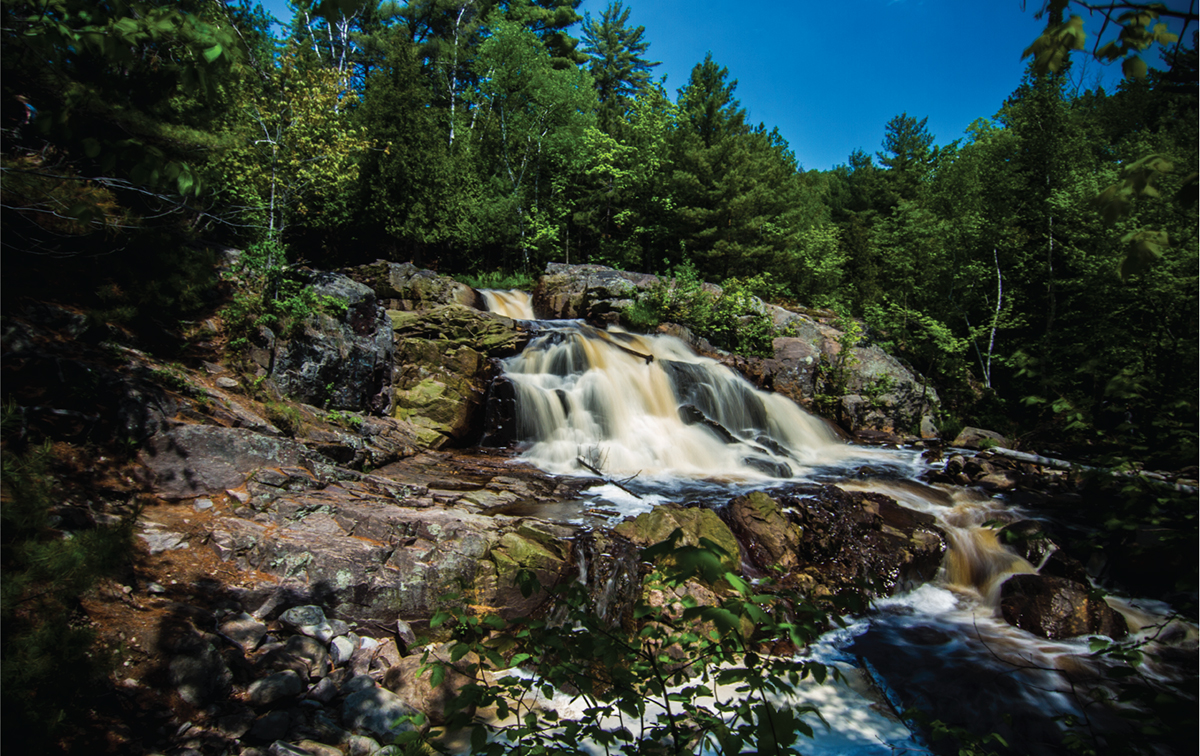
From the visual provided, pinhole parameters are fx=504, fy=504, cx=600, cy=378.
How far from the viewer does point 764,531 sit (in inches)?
246

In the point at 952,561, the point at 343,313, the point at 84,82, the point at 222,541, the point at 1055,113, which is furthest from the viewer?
the point at 1055,113

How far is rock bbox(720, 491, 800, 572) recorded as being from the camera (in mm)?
6031

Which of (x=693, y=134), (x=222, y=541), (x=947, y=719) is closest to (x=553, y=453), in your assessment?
(x=222, y=541)

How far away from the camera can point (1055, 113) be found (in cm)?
1487

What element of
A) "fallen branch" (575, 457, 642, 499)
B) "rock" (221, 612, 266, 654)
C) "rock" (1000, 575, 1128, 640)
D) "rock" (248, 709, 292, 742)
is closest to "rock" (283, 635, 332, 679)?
"rock" (221, 612, 266, 654)

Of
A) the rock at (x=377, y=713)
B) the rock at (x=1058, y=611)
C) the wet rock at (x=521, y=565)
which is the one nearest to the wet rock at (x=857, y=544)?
the rock at (x=1058, y=611)

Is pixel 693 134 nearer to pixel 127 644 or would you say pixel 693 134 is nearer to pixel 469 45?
pixel 469 45

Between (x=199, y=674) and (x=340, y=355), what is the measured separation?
6.16 metres

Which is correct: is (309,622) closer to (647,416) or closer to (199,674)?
(199,674)

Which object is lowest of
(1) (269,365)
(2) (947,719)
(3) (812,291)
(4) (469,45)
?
(2) (947,719)

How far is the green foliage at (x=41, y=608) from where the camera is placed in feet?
7.12

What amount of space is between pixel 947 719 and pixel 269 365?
29.7 feet

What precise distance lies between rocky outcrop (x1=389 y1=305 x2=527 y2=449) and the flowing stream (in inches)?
28.5

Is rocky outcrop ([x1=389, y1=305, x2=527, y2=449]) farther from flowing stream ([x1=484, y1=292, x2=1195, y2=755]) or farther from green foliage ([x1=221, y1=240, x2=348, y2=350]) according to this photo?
green foliage ([x1=221, y1=240, x2=348, y2=350])
